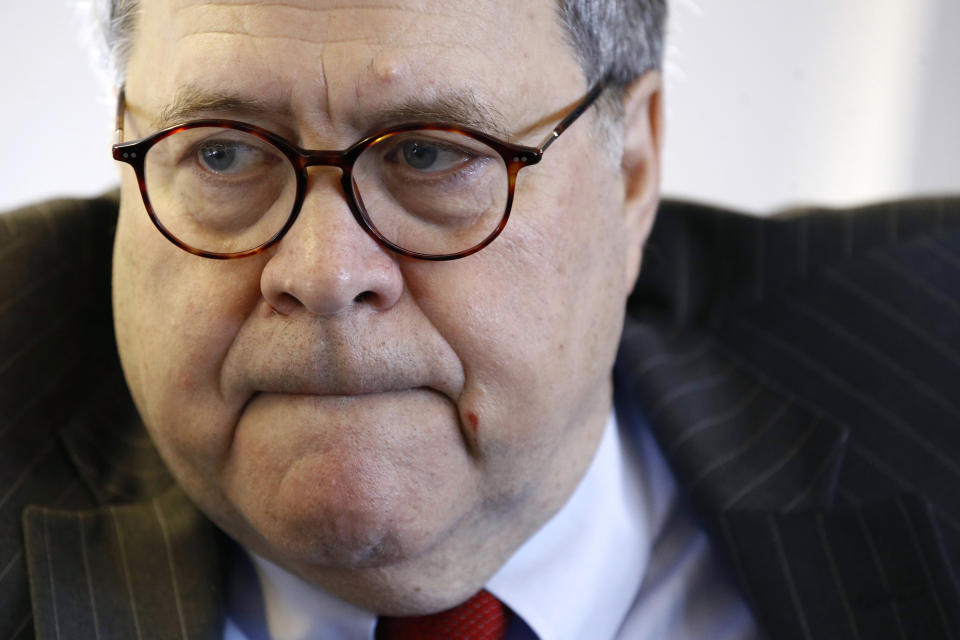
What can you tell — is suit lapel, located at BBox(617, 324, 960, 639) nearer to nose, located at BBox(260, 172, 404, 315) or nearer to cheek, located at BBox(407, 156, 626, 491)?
cheek, located at BBox(407, 156, 626, 491)

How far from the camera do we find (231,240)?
117 centimetres

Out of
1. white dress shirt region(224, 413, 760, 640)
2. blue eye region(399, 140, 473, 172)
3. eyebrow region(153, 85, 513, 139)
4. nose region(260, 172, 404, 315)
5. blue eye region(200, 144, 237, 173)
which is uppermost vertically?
eyebrow region(153, 85, 513, 139)

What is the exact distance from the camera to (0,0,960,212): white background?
221cm

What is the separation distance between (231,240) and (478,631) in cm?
60

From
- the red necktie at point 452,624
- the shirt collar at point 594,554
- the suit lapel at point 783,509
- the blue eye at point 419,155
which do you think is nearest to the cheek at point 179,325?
the blue eye at point 419,155

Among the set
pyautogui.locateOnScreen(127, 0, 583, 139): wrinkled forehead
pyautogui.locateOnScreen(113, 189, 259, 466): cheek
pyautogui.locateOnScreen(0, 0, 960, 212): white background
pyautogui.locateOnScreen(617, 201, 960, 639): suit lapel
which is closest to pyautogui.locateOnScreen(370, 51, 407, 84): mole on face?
pyautogui.locateOnScreen(127, 0, 583, 139): wrinkled forehead

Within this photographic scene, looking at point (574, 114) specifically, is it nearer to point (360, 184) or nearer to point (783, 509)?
point (360, 184)

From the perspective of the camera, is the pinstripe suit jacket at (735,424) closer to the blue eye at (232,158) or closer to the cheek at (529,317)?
the cheek at (529,317)

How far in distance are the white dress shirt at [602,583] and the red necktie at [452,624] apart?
0.02 metres

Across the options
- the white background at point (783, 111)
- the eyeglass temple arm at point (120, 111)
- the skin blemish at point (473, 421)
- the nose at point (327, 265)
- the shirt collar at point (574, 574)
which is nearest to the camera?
the nose at point (327, 265)

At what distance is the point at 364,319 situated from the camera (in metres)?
1.10

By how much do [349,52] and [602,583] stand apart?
831 mm

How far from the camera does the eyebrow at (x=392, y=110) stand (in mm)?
1123

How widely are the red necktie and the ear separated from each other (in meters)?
0.49
